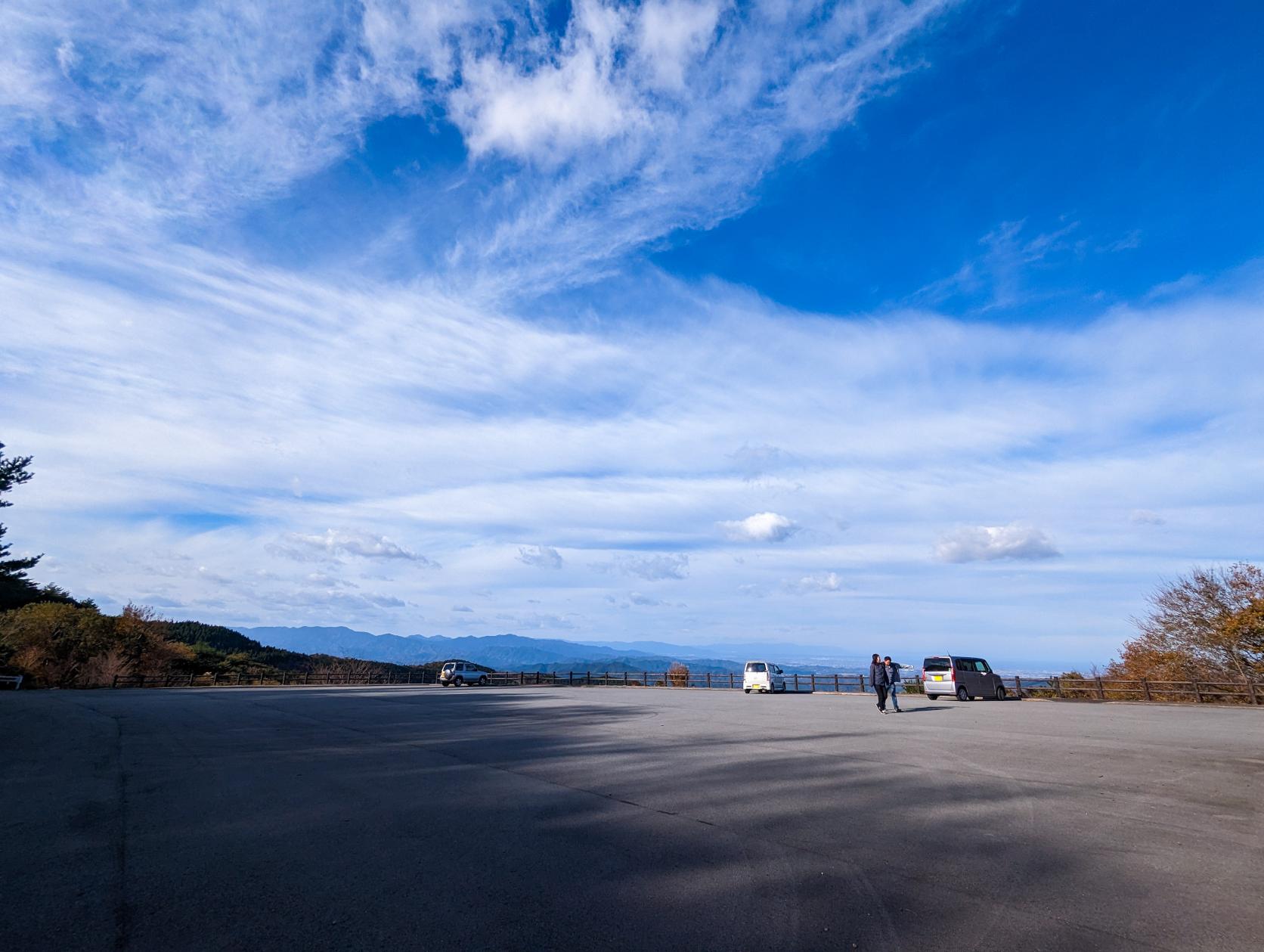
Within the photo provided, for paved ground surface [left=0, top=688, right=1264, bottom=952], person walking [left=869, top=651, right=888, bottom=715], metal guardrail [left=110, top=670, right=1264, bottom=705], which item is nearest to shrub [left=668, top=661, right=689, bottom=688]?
metal guardrail [left=110, top=670, right=1264, bottom=705]

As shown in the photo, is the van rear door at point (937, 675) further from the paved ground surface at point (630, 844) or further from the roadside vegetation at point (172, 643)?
the paved ground surface at point (630, 844)

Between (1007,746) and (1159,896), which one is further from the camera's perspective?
(1007,746)

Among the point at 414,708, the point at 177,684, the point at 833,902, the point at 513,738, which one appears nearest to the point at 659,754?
the point at 513,738

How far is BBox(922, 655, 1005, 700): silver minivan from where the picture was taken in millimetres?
28984

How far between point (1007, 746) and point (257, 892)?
39.9 feet

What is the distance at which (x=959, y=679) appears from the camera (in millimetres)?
29000

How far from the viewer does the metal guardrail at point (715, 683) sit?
2620 centimetres

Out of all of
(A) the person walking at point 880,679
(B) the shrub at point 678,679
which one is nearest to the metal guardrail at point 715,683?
(B) the shrub at point 678,679

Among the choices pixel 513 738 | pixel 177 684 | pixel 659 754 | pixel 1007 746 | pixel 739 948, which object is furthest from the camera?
pixel 177 684

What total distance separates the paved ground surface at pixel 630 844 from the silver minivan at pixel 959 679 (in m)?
16.1

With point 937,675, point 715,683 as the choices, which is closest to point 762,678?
point 937,675

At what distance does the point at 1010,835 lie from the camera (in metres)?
6.70

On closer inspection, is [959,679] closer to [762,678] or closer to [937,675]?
[937,675]

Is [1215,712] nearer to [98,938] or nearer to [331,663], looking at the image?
[98,938]
